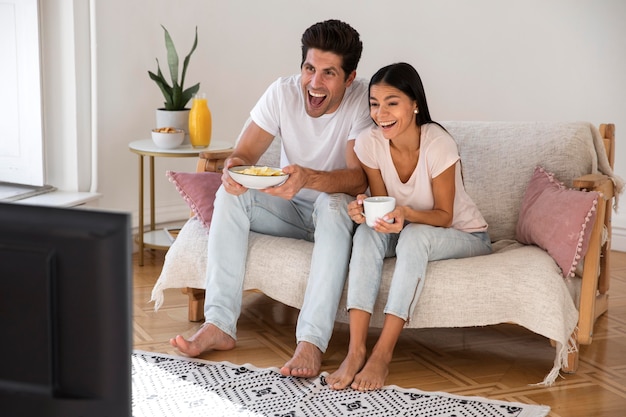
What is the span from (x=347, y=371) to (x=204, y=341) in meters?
0.48

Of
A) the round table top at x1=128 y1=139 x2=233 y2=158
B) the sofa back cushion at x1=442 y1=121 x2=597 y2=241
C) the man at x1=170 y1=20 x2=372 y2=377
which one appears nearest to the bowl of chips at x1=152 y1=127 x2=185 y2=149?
the round table top at x1=128 y1=139 x2=233 y2=158

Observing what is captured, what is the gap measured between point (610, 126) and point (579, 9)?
1361 millimetres

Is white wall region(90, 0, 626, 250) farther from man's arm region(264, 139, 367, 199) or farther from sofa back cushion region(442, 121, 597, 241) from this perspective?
man's arm region(264, 139, 367, 199)

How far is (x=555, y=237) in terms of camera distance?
8.82ft

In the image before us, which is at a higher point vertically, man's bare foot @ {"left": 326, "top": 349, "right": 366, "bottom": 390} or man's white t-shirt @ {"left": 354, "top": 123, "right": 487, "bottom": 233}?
man's white t-shirt @ {"left": 354, "top": 123, "right": 487, "bottom": 233}

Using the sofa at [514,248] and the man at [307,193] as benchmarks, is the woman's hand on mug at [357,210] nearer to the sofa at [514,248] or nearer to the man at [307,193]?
the man at [307,193]

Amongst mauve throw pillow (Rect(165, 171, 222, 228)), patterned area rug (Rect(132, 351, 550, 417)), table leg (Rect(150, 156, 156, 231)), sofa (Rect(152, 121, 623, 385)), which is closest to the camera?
patterned area rug (Rect(132, 351, 550, 417))

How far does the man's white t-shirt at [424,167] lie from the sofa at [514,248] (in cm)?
17

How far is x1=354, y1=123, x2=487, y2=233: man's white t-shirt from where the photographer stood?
2.65m

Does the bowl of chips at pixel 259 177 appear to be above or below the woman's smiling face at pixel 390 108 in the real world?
below

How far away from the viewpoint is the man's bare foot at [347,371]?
97.1 inches

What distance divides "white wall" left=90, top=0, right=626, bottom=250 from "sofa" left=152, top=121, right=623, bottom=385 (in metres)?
1.18

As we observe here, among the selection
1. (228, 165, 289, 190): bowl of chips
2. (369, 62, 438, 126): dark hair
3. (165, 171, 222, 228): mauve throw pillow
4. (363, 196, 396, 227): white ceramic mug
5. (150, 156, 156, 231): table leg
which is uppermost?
(369, 62, 438, 126): dark hair

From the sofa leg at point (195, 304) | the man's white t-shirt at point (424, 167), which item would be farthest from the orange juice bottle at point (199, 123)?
the man's white t-shirt at point (424, 167)
